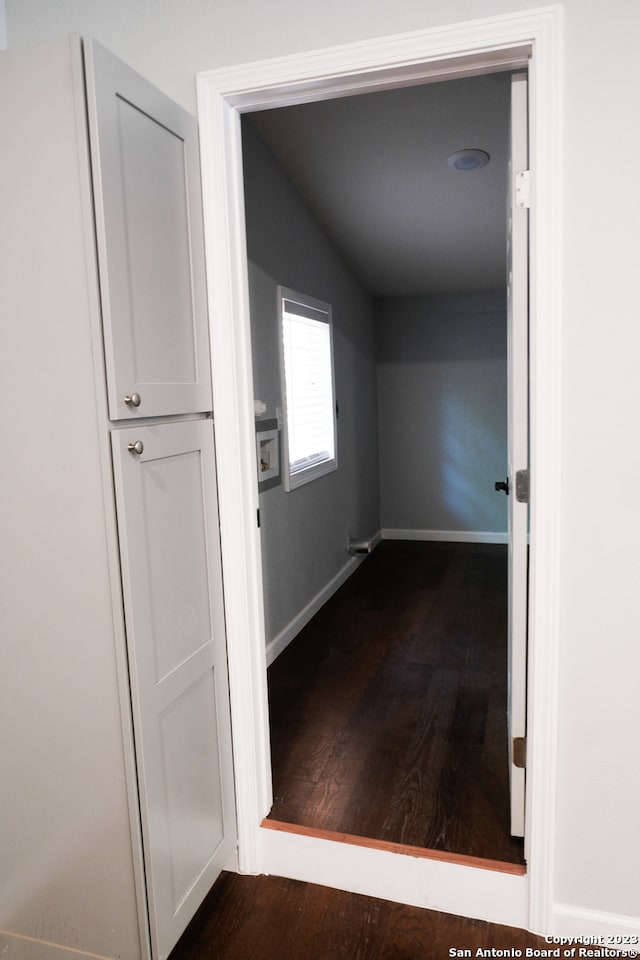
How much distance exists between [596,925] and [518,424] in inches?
49.8

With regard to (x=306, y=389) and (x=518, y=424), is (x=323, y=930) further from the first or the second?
(x=306, y=389)

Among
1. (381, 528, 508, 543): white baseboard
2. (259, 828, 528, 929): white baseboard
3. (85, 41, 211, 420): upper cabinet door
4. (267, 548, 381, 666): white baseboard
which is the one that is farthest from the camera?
(381, 528, 508, 543): white baseboard

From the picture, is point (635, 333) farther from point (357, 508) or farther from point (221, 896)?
point (357, 508)

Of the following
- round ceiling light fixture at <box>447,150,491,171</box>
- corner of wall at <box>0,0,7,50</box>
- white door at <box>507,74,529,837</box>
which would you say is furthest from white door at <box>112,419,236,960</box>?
round ceiling light fixture at <box>447,150,491,171</box>

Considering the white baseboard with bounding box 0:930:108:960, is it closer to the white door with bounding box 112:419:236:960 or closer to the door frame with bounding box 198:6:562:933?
the white door with bounding box 112:419:236:960

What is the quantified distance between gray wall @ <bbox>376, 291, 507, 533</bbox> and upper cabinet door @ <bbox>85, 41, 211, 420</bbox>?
4274 millimetres

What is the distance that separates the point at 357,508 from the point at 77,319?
12.7 ft

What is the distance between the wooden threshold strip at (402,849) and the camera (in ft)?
5.75

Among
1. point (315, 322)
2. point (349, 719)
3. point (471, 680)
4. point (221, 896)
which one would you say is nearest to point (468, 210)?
point (315, 322)

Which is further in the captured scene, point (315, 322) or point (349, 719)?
point (315, 322)

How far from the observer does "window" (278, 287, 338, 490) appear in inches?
140

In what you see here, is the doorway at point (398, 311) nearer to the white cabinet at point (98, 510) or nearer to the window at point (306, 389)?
the window at point (306, 389)

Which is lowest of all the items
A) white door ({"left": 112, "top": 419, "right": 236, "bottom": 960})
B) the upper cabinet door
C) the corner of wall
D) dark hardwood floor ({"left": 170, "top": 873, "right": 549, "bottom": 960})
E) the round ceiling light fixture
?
dark hardwood floor ({"left": 170, "top": 873, "right": 549, "bottom": 960})

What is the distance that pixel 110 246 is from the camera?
53.8 inches
